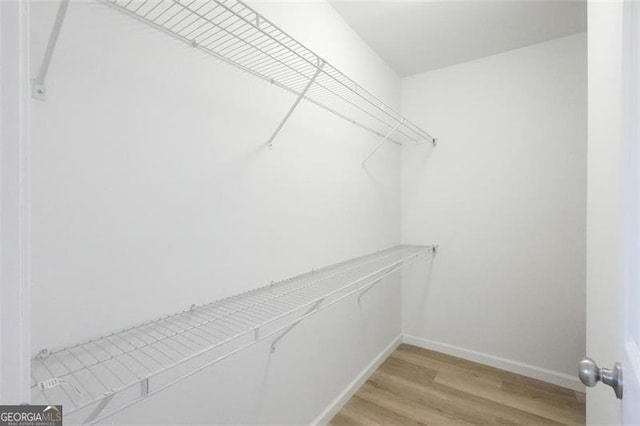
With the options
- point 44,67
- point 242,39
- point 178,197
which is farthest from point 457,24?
point 44,67

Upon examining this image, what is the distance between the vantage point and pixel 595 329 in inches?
36.0

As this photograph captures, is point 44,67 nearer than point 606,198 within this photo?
Yes

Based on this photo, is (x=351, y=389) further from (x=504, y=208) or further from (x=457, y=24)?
(x=457, y=24)

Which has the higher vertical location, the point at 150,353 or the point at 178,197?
the point at 178,197

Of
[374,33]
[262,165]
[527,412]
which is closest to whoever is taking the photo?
[262,165]

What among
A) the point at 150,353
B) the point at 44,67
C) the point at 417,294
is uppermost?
the point at 44,67

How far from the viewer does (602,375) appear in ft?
1.92

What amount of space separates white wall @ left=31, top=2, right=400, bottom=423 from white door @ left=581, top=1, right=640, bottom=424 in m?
1.08

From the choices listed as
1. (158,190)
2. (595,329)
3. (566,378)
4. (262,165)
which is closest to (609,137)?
(595,329)

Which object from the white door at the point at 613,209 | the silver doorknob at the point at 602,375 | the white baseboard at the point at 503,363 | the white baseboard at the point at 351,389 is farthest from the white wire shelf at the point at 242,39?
the white baseboard at the point at 503,363

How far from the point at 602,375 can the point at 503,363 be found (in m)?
1.94

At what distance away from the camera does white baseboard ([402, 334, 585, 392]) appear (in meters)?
1.93

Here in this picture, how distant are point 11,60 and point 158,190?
Answer: 24.0 inches

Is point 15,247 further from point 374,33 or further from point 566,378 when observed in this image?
point 566,378
